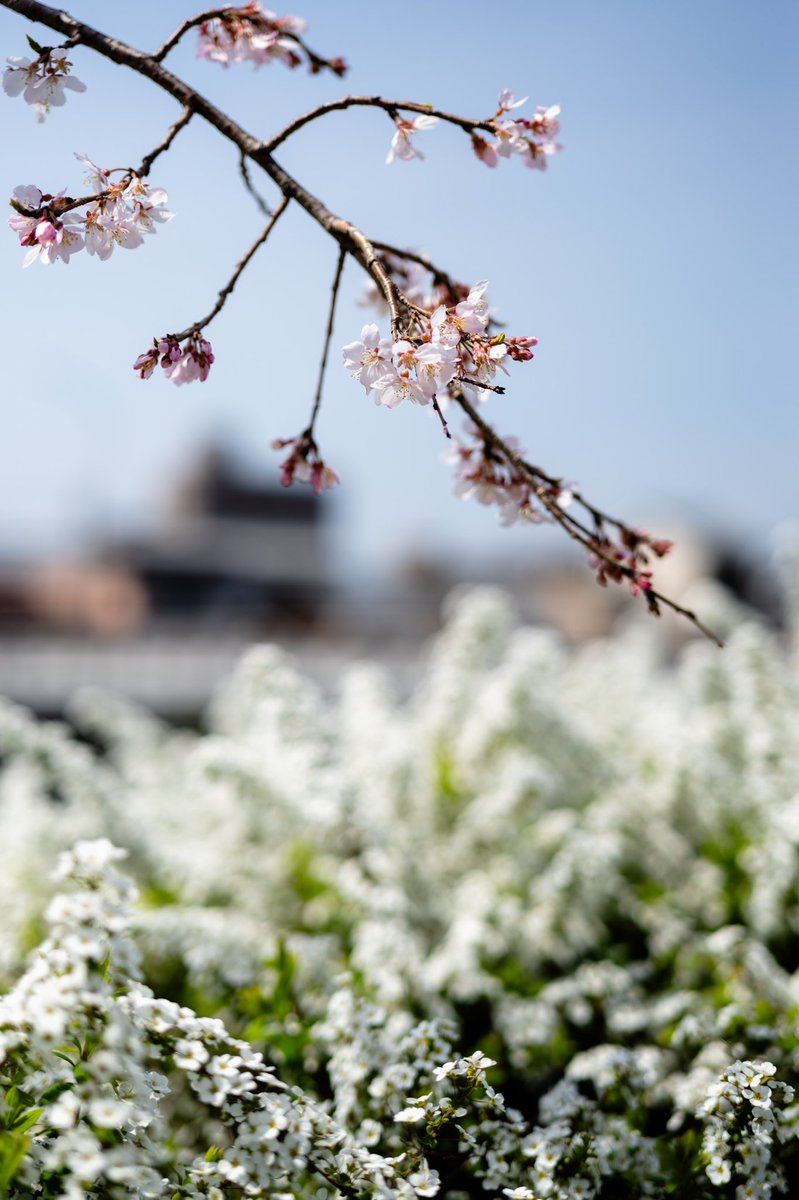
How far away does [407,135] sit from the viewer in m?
2.02

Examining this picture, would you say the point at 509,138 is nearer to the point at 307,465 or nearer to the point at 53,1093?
the point at 307,465

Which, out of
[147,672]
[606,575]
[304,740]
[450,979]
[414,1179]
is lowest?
[414,1179]

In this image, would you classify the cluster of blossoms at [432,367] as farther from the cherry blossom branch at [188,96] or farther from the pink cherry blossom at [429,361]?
the cherry blossom branch at [188,96]

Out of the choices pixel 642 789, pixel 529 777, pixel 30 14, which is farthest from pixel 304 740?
pixel 30 14

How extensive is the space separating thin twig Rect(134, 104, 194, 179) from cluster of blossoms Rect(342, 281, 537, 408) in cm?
59

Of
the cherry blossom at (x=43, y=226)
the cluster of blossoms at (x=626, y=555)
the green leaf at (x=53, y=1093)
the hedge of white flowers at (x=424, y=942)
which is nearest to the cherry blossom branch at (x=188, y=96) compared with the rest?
the cherry blossom at (x=43, y=226)

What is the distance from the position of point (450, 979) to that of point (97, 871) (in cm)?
208

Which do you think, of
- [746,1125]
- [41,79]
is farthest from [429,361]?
[746,1125]

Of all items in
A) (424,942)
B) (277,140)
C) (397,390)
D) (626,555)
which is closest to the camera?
(397,390)

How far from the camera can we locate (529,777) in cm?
405

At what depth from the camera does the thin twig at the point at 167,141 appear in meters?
1.91

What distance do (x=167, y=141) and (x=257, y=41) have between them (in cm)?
59

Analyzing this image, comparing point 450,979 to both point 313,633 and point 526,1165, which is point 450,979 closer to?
point 526,1165

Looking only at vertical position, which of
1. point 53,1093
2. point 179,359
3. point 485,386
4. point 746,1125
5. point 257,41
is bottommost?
point 746,1125
